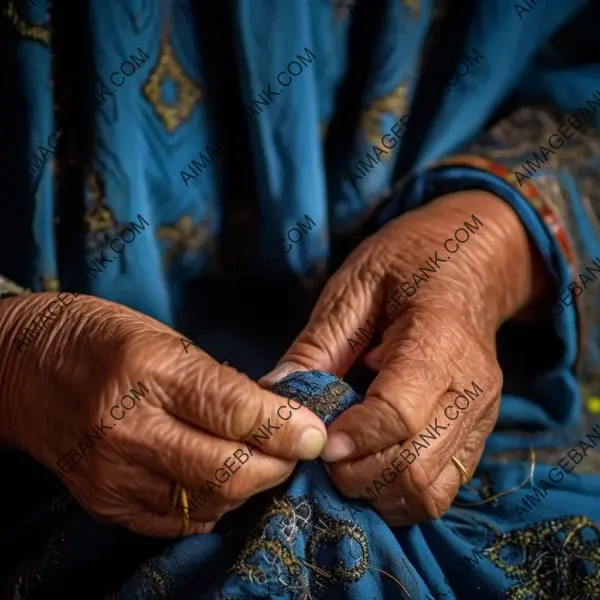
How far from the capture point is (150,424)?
62 centimetres

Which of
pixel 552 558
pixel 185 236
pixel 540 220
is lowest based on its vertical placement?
pixel 552 558

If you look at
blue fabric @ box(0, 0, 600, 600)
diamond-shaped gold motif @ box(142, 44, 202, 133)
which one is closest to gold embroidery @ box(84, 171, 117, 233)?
blue fabric @ box(0, 0, 600, 600)

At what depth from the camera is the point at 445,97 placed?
92 centimetres

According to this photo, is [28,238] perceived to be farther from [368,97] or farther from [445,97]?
[445,97]

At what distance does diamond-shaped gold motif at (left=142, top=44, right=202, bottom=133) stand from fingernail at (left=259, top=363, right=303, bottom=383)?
1.01 feet

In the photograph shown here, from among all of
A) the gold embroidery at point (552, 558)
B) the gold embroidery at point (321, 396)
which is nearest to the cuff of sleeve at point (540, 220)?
the gold embroidery at point (552, 558)

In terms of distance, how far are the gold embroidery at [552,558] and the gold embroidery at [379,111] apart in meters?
0.49

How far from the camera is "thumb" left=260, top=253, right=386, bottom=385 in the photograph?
77cm

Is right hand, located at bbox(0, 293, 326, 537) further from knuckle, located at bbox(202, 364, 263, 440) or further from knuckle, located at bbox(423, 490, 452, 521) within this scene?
knuckle, located at bbox(423, 490, 452, 521)

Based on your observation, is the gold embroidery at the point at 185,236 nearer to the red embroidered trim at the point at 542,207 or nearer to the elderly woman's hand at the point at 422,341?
the elderly woman's hand at the point at 422,341

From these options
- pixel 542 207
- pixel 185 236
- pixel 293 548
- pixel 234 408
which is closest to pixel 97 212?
pixel 185 236

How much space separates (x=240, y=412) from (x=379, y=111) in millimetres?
466

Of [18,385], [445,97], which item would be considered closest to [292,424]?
[18,385]

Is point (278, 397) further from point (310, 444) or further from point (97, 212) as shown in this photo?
point (97, 212)
